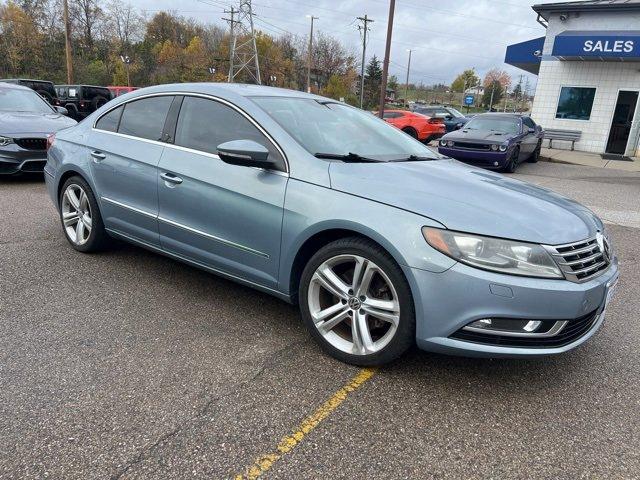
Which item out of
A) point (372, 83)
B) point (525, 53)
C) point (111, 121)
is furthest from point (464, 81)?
point (111, 121)

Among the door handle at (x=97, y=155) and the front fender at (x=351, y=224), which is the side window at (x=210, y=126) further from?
the door handle at (x=97, y=155)

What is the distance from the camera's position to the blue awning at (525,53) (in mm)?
20250

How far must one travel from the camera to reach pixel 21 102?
8.97m

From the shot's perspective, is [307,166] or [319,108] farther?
[319,108]

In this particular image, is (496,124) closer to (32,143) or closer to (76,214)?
(32,143)

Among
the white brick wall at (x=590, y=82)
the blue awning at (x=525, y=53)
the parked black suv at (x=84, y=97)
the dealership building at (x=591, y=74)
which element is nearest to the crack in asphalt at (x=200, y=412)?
the dealership building at (x=591, y=74)

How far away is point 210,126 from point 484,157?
994cm

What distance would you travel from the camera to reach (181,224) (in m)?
3.51

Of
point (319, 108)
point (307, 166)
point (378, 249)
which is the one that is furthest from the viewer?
point (319, 108)

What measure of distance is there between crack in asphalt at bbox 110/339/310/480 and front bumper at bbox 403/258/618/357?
886 millimetres

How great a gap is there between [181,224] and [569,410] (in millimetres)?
2631

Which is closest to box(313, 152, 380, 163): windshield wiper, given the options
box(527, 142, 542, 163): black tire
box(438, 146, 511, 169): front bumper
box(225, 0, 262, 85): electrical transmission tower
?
box(438, 146, 511, 169): front bumper

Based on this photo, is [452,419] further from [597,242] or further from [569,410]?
[597,242]

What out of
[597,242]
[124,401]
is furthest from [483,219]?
[124,401]
